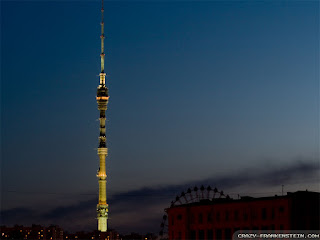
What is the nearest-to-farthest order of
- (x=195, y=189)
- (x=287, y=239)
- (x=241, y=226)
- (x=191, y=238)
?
1. (x=287, y=239)
2. (x=241, y=226)
3. (x=191, y=238)
4. (x=195, y=189)

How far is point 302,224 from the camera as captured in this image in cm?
10888

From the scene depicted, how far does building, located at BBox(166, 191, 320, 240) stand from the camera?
109688 millimetres

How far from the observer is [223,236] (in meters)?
120

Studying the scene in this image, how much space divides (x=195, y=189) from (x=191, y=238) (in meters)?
21.6

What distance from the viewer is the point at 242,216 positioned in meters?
118

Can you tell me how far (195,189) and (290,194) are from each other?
1469 inches

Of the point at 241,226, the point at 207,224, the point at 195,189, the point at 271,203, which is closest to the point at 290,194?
the point at 271,203

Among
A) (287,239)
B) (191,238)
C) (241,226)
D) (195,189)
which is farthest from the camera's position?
(195,189)

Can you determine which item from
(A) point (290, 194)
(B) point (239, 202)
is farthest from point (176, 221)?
(A) point (290, 194)

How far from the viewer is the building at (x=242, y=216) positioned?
110 metres

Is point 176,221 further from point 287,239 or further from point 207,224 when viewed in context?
point 287,239

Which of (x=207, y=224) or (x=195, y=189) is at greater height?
(x=195, y=189)

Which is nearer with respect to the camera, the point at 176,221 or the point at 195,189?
the point at 176,221

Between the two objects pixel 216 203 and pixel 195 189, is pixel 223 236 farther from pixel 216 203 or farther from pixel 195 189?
pixel 195 189
